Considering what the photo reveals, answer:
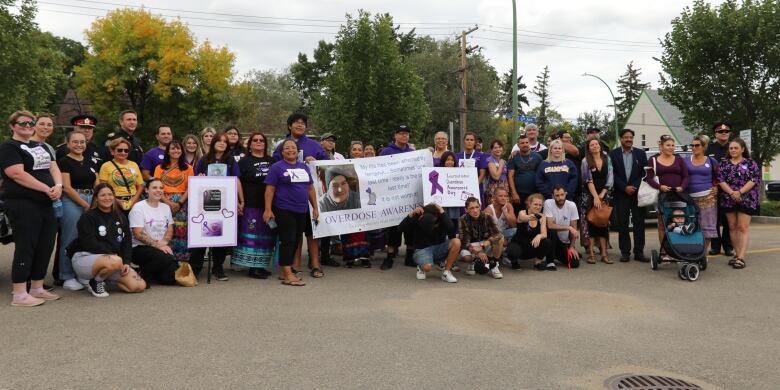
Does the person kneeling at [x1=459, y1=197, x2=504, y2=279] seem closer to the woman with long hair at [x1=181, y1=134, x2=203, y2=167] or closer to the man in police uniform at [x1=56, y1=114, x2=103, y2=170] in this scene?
the woman with long hair at [x1=181, y1=134, x2=203, y2=167]

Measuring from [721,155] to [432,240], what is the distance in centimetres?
556

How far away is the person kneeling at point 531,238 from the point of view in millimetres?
8117

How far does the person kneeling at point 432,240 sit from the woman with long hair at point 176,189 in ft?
9.86

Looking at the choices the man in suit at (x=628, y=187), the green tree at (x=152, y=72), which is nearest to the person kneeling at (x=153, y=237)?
the man in suit at (x=628, y=187)

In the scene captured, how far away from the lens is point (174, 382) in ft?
12.4

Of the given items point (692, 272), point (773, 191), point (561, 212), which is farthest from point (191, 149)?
point (773, 191)

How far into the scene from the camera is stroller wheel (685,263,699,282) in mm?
7340

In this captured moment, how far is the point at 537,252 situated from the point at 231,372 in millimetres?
5357

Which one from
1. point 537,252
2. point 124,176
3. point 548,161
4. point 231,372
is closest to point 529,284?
point 537,252

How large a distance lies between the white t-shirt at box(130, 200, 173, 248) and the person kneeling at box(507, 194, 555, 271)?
4.64 metres

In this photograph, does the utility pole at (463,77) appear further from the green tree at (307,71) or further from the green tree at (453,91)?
the green tree at (307,71)

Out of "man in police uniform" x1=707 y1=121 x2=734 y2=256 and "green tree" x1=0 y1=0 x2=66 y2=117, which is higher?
"green tree" x1=0 y1=0 x2=66 y2=117

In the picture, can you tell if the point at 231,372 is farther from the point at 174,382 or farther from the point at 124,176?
the point at 124,176

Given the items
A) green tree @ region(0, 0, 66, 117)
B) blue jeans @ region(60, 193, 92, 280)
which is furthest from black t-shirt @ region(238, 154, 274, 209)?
green tree @ region(0, 0, 66, 117)
